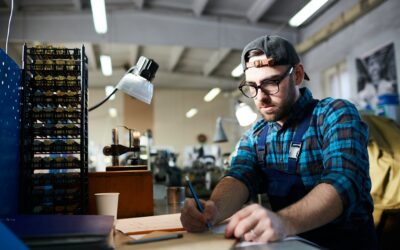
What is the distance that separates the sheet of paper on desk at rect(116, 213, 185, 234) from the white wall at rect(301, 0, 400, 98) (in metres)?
3.72

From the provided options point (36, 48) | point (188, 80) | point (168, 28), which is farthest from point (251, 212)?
point (188, 80)

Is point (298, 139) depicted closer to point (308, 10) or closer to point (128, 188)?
point (128, 188)

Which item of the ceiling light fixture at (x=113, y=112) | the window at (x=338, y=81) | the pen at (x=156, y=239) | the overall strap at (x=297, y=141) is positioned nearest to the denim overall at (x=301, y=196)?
the overall strap at (x=297, y=141)

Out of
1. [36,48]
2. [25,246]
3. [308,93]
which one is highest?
[36,48]

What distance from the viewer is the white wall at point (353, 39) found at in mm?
4078

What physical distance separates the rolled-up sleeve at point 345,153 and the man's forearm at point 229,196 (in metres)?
0.33

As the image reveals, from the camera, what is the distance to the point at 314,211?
93cm

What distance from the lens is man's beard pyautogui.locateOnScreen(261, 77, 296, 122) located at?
1308mm

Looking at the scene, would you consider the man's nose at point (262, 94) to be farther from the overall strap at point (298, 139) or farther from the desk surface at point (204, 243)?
the desk surface at point (204, 243)

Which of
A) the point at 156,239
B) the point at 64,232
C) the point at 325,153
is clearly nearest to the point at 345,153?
the point at 325,153

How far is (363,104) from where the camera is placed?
4.45m

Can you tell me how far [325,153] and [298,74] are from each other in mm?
371

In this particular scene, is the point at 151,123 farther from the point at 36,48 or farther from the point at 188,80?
the point at 36,48

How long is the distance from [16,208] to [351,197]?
1.04 metres
